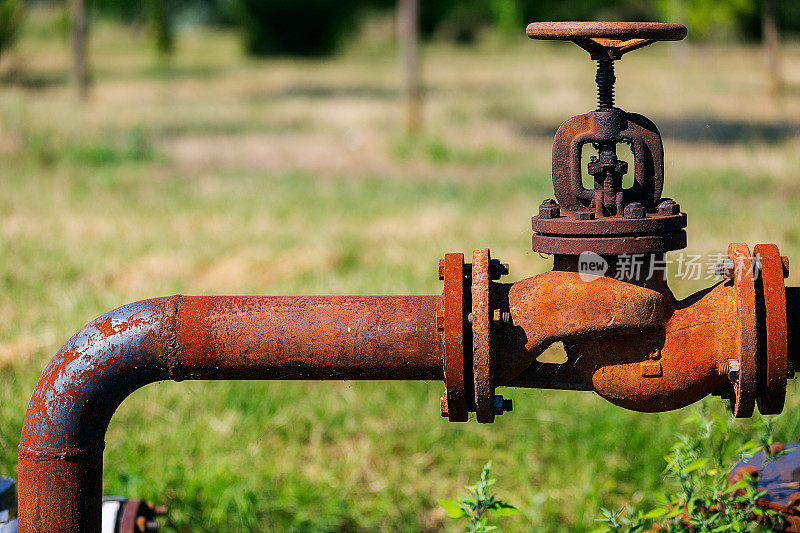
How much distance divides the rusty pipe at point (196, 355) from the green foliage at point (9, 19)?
31.8 ft

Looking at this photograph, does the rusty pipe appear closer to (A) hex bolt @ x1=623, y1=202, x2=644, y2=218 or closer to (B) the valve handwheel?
(A) hex bolt @ x1=623, y1=202, x2=644, y2=218

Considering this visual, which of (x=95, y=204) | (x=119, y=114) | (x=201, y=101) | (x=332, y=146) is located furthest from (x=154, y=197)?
(x=201, y=101)

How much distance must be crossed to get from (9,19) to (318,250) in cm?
663

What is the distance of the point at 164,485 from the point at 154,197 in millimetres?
4890

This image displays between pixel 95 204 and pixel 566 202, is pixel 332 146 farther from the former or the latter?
pixel 566 202

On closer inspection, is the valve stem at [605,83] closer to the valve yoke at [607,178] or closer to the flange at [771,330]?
the valve yoke at [607,178]

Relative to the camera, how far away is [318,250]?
5426 mm

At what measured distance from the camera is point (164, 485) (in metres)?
2.73

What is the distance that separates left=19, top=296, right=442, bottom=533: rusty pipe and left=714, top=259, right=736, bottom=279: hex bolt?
0.49m

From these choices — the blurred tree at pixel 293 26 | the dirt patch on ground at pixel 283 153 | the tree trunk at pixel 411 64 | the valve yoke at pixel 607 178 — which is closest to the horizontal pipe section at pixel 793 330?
the valve yoke at pixel 607 178

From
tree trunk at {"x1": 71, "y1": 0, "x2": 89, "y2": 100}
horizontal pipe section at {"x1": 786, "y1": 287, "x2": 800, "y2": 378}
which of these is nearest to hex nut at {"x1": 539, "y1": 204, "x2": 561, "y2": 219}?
horizontal pipe section at {"x1": 786, "y1": 287, "x2": 800, "y2": 378}

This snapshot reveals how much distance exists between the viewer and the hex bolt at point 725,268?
4.94 ft

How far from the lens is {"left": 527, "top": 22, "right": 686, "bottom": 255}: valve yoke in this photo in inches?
58.2

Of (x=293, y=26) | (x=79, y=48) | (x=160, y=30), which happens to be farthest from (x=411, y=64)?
(x=293, y=26)
